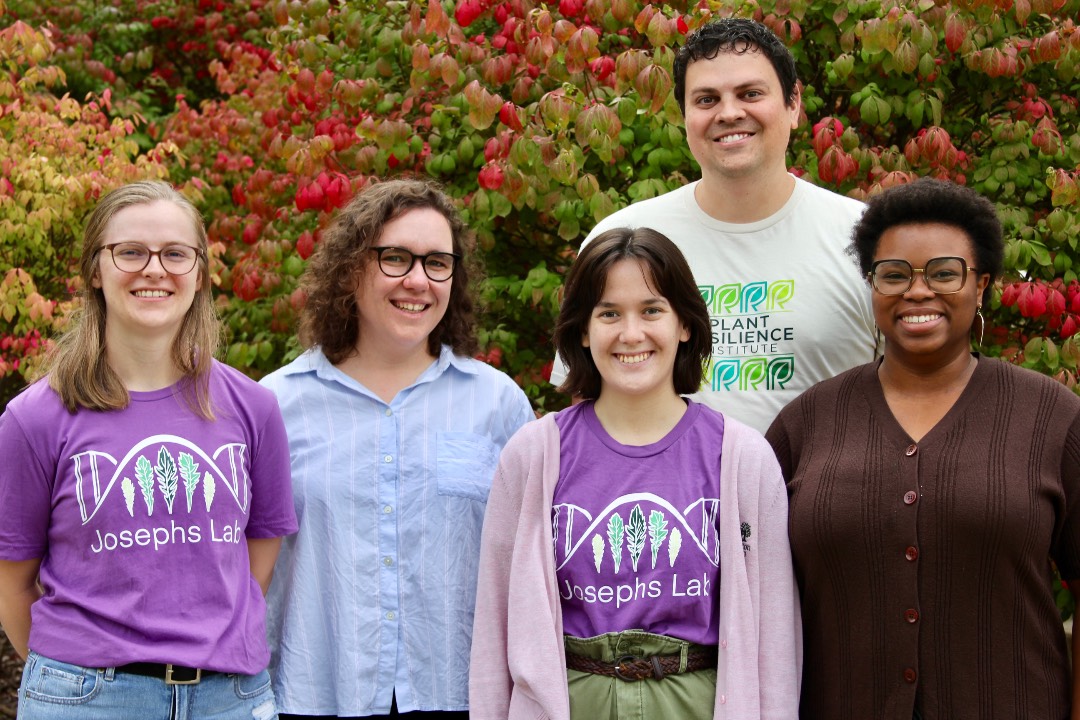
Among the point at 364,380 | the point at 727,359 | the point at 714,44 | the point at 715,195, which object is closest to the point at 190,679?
the point at 364,380

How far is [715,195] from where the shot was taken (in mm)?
3770

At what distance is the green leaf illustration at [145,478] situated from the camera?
2980 millimetres

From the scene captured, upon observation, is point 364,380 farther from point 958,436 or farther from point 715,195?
point 958,436

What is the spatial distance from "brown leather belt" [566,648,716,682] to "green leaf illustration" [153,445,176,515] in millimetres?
1060

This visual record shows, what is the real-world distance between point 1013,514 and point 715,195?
1.39 meters

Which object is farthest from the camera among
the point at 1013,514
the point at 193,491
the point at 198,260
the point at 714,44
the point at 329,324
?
the point at 714,44

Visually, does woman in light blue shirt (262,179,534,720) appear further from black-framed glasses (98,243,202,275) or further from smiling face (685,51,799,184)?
smiling face (685,51,799,184)

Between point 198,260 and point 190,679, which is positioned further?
point 198,260

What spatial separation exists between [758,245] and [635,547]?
1189 mm

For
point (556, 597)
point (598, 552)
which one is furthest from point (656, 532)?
point (556, 597)

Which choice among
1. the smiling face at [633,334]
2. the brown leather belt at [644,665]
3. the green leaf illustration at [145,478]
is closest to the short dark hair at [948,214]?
the smiling face at [633,334]

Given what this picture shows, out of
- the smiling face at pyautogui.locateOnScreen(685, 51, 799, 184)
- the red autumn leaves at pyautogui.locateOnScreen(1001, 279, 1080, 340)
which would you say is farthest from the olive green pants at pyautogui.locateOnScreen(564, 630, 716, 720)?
the red autumn leaves at pyautogui.locateOnScreen(1001, 279, 1080, 340)

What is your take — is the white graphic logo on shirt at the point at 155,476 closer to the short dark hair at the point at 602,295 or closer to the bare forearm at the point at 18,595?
the bare forearm at the point at 18,595

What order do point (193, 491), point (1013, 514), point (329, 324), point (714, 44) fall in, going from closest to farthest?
point (1013, 514)
point (193, 491)
point (329, 324)
point (714, 44)
